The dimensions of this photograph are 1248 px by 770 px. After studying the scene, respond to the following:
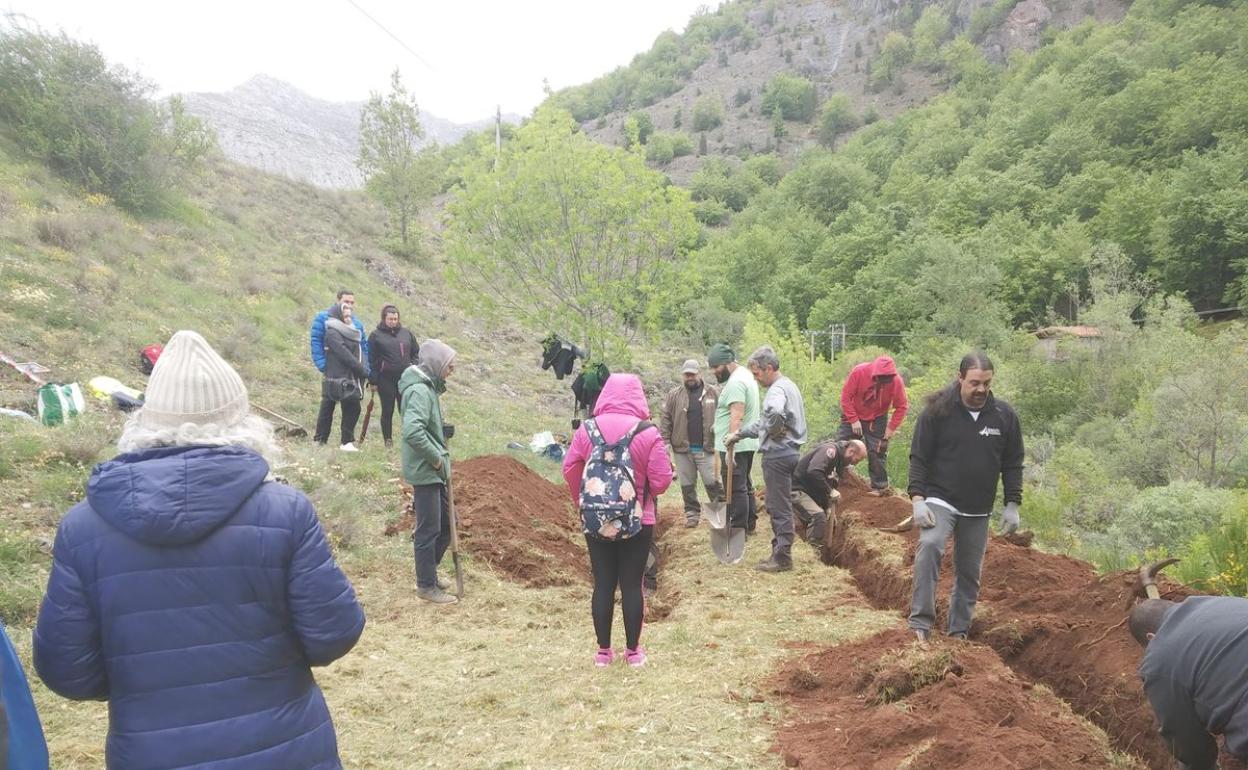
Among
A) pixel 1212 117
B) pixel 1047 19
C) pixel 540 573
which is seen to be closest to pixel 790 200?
pixel 1212 117

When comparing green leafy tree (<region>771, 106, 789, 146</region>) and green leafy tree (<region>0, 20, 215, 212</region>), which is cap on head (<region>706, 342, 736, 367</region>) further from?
green leafy tree (<region>771, 106, 789, 146</region>)

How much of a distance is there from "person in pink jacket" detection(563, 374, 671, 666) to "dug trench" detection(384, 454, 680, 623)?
5.86ft

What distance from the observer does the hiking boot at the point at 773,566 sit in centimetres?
678

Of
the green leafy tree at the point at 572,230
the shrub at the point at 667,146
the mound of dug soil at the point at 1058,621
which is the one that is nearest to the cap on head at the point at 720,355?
the mound of dug soil at the point at 1058,621

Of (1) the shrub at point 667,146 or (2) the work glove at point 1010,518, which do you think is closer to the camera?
(2) the work glove at point 1010,518

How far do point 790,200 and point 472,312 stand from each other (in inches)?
3005

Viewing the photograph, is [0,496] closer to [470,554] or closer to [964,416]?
[470,554]

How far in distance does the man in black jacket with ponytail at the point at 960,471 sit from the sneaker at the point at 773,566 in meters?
2.18

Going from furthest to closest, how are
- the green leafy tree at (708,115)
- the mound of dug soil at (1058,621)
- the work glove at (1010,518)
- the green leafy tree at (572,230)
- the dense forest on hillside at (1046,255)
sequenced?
the green leafy tree at (708,115)
the dense forest on hillside at (1046,255)
the green leafy tree at (572,230)
the work glove at (1010,518)
the mound of dug soil at (1058,621)

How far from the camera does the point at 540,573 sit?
275 inches

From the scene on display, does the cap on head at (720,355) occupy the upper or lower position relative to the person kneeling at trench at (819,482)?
upper

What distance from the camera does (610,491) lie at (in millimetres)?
4051

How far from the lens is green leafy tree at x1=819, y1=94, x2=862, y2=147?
121m

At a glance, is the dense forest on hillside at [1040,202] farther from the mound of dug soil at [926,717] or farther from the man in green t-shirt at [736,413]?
the mound of dug soil at [926,717]
